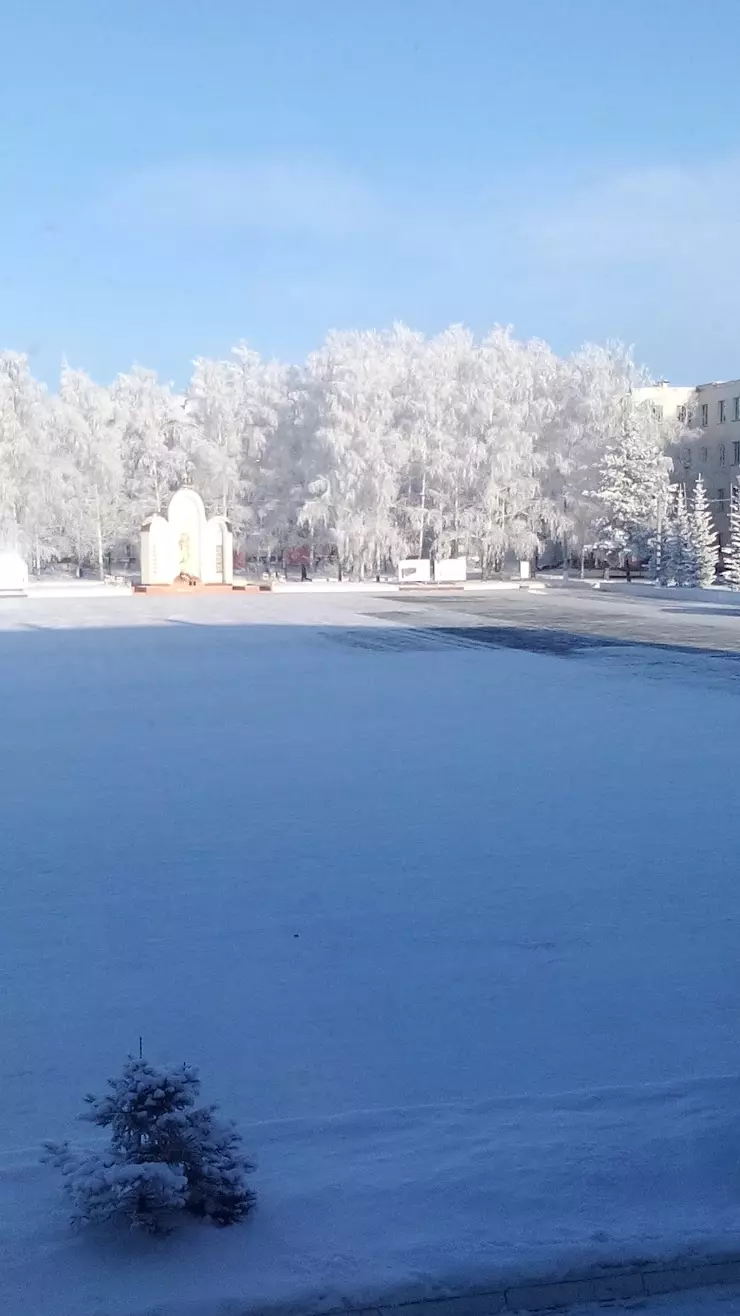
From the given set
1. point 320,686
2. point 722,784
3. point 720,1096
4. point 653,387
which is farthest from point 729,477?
point 720,1096

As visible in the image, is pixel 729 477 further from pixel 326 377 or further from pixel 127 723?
pixel 127 723

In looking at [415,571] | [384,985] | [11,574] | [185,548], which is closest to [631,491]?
[415,571]

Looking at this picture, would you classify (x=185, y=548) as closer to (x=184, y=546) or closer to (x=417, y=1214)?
(x=184, y=546)

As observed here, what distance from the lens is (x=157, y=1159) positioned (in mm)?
3318

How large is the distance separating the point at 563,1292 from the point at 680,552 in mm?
42134

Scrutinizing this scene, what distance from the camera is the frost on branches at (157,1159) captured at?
3.22 metres

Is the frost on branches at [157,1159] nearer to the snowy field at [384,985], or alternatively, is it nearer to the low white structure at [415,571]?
the snowy field at [384,985]

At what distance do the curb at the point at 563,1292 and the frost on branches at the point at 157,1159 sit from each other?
0.40m

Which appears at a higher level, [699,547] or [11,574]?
[699,547]

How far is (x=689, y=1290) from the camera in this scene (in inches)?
123

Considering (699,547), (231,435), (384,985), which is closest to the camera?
(384,985)

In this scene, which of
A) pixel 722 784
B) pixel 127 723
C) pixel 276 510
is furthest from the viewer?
pixel 276 510

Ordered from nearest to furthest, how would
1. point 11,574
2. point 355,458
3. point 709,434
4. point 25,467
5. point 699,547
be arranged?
point 699,547
point 11,574
point 355,458
point 25,467
point 709,434

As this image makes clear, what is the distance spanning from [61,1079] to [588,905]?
298 cm
